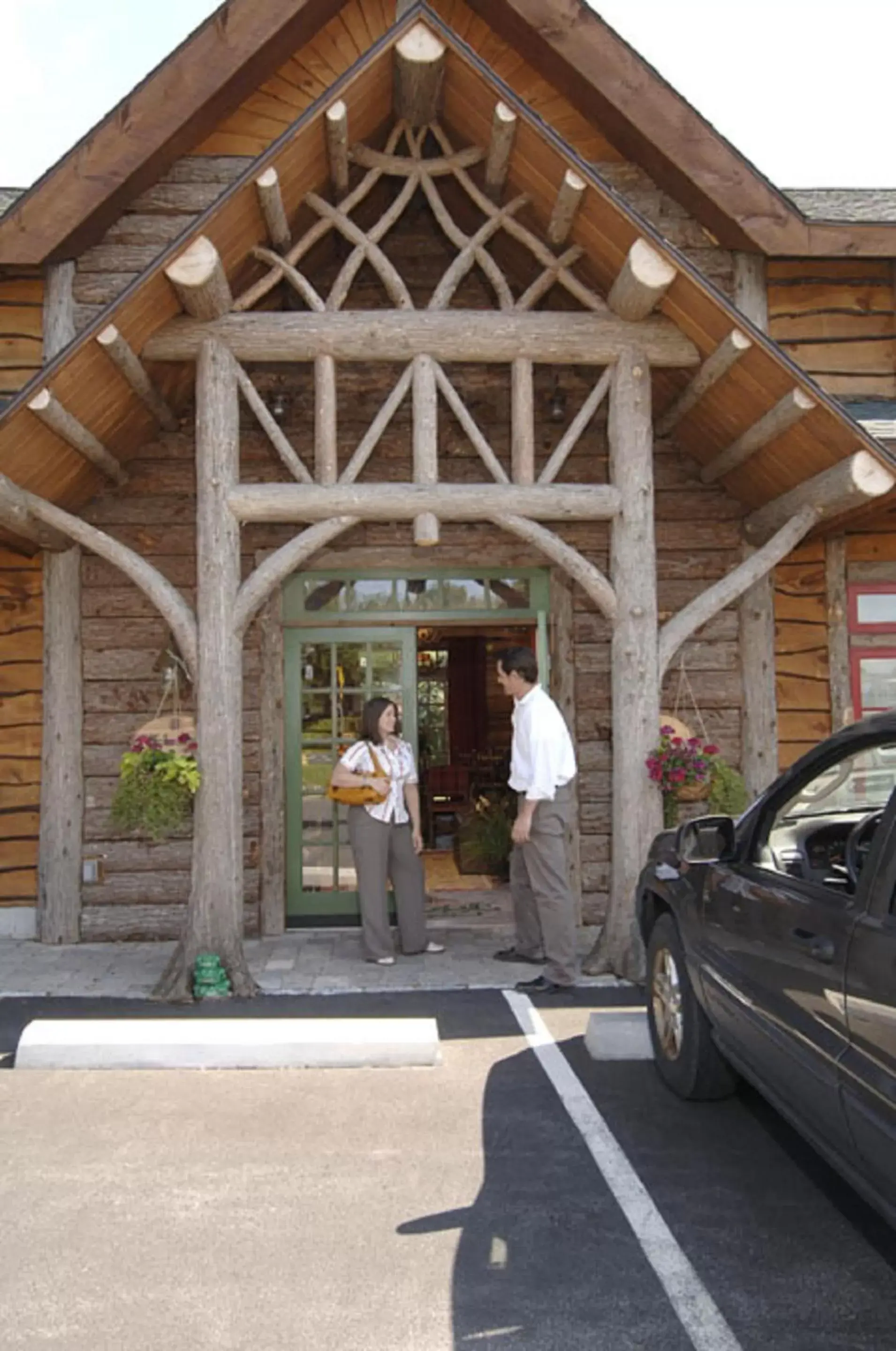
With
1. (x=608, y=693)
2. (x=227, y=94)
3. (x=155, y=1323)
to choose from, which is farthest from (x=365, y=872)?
(x=227, y=94)

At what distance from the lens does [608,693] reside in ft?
28.5

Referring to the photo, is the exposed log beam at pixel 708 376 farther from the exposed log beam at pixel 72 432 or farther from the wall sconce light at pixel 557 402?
the exposed log beam at pixel 72 432

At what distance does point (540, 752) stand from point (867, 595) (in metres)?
3.71

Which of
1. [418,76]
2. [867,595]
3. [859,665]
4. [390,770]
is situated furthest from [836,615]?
[418,76]

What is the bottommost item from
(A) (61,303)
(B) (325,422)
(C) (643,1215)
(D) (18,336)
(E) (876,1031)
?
(C) (643,1215)

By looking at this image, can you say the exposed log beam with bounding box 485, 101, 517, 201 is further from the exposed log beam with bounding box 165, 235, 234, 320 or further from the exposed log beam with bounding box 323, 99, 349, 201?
the exposed log beam with bounding box 165, 235, 234, 320

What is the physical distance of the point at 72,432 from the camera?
6648 mm

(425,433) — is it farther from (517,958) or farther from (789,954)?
(789,954)

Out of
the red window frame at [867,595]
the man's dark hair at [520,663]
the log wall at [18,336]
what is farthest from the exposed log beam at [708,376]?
the log wall at [18,336]

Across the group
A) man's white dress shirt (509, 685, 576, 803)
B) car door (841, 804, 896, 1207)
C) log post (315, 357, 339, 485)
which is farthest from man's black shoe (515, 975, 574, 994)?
car door (841, 804, 896, 1207)

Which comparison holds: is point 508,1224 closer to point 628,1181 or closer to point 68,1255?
point 628,1181

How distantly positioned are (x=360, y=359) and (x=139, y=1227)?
506 cm

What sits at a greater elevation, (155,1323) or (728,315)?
(728,315)

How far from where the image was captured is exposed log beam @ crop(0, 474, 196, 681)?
6613mm
